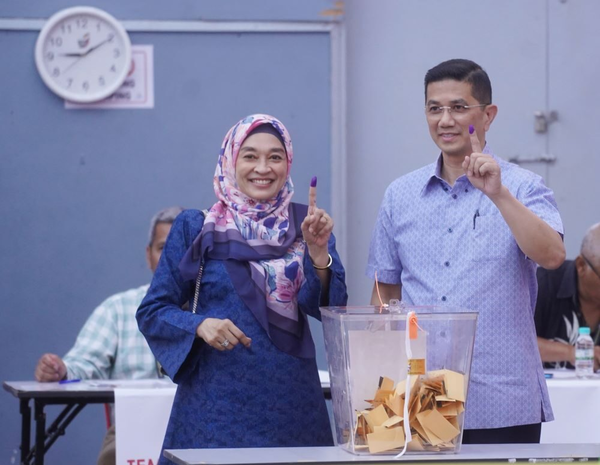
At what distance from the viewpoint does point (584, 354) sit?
3.79 metres

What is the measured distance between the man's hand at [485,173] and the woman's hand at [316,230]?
1.12 feet

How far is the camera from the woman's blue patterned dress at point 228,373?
2.37 m

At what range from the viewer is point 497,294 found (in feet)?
7.88

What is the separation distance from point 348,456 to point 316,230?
1.88ft

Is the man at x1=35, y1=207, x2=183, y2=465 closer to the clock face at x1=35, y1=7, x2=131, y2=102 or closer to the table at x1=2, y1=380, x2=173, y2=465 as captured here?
the table at x1=2, y1=380, x2=173, y2=465

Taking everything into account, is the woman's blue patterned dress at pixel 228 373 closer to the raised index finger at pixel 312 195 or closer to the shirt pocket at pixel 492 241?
the raised index finger at pixel 312 195

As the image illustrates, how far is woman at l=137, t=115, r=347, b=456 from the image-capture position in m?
2.37

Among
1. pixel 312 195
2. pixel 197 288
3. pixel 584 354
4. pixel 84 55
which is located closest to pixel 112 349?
pixel 197 288

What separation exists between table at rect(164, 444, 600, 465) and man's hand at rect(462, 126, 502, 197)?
58 cm

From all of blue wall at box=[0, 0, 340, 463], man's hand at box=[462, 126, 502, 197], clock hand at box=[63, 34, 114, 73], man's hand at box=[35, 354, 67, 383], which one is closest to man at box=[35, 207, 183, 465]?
man's hand at box=[35, 354, 67, 383]

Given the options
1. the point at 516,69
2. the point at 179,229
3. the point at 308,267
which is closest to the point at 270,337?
the point at 308,267

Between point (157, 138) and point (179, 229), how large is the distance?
266 centimetres

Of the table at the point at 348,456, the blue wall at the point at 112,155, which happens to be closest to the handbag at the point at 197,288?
the table at the point at 348,456

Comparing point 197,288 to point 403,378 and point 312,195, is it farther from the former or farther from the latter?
point 403,378
